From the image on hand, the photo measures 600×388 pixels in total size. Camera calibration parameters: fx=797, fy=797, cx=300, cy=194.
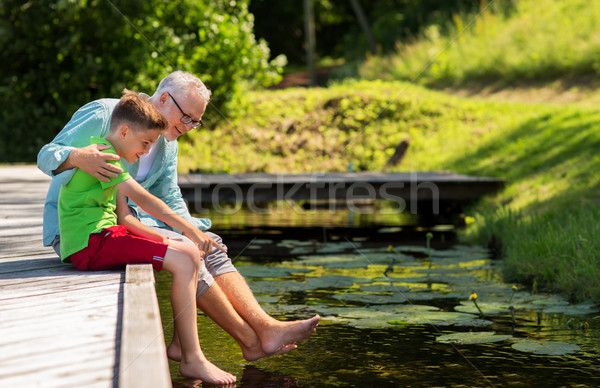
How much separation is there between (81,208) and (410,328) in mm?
2007

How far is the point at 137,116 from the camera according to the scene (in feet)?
10.5

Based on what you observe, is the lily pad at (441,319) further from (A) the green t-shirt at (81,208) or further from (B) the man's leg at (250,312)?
(A) the green t-shirt at (81,208)

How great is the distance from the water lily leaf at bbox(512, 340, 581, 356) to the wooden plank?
1941mm

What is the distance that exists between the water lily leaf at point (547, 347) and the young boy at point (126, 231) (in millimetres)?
1529

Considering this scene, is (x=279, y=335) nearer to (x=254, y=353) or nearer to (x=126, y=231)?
(x=254, y=353)

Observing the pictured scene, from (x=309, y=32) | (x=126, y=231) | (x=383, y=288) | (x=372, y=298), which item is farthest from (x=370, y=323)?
(x=309, y=32)

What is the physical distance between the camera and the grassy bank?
6.66 metres

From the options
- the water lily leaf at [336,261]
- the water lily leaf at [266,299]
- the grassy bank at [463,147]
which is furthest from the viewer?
the grassy bank at [463,147]

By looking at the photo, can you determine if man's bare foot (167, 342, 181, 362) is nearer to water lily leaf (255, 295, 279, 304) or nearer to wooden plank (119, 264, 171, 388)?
wooden plank (119, 264, 171, 388)

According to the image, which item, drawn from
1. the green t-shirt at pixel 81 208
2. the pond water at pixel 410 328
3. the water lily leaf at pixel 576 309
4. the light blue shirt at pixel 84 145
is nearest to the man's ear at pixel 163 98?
the light blue shirt at pixel 84 145

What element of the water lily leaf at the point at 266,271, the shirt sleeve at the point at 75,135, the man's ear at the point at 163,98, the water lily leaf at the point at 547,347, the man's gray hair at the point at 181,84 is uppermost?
the man's gray hair at the point at 181,84

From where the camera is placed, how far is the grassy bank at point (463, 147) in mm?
6660

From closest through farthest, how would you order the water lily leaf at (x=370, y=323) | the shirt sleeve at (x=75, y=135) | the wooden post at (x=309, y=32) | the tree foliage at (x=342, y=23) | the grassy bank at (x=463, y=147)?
the shirt sleeve at (x=75, y=135) < the water lily leaf at (x=370, y=323) < the grassy bank at (x=463, y=147) < the wooden post at (x=309, y=32) < the tree foliage at (x=342, y=23)

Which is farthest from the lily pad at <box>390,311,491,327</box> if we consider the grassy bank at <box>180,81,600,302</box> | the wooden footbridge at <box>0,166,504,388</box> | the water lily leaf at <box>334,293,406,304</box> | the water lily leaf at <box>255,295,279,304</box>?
the wooden footbridge at <box>0,166,504,388</box>
